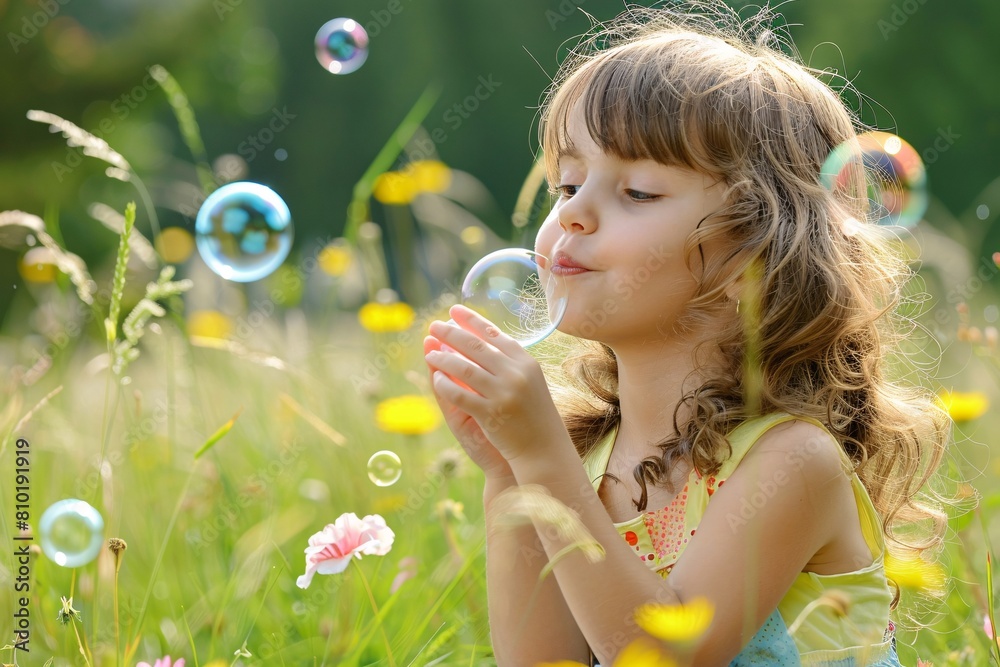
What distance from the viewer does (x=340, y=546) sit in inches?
49.6

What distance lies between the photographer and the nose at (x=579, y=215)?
4.32ft

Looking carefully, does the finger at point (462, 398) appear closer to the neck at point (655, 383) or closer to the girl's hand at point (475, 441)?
the girl's hand at point (475, 441)

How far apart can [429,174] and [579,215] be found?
1.87 meters

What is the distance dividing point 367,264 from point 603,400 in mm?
913

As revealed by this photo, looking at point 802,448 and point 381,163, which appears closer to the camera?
point 802,448

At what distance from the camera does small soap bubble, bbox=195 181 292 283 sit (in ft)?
6.24

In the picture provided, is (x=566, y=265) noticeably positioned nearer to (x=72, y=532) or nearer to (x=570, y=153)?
(x=570, y=153)

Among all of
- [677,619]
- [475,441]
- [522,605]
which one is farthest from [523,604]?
[677,619]

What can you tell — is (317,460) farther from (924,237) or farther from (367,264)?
(924,237)

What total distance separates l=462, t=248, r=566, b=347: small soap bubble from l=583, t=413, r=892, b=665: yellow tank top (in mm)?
265

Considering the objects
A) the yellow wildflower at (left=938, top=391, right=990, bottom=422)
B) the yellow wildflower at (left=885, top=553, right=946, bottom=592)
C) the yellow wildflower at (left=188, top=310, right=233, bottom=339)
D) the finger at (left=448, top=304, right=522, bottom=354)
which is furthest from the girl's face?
the yellow wildflower at (left=188, top=310, right=233, bottom=339)

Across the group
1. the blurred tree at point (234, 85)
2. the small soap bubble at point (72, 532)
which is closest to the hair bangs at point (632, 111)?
the small soap bubble at point (72, 532)

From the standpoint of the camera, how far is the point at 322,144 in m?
15.9

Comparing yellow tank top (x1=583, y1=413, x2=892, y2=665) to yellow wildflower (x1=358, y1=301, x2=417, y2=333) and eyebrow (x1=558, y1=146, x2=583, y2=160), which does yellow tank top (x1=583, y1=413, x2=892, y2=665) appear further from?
yellow wildflower (x1=358, y1=301, x2=417, y2=333)
